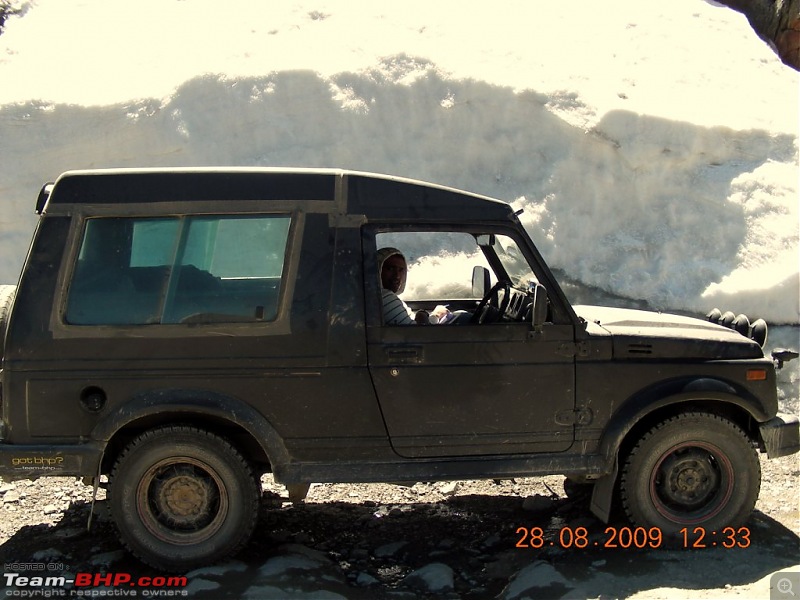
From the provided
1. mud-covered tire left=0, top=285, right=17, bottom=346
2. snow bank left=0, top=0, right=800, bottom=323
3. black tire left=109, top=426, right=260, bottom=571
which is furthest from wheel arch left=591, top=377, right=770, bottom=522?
snow bank left=0, top=0, right=800, bottom=323

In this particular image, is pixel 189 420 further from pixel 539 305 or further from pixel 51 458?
pixel 539 305

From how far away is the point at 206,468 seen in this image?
4.54m

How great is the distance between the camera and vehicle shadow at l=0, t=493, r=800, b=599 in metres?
4.40

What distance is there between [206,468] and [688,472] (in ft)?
9.53

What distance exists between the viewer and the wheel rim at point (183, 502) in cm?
455

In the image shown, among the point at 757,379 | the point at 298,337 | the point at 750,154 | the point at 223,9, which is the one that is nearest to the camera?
the point at 298,337

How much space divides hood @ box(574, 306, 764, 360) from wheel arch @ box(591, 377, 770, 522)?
177mm

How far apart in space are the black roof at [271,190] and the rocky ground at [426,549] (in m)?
2.12

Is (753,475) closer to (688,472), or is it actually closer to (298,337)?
(688,472)

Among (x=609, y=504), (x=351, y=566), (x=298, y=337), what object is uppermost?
(x=298, y=337)

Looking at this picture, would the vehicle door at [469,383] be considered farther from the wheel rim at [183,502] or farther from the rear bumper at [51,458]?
the rear bumper at [51,458]

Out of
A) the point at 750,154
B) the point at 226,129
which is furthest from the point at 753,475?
the point at 226,129

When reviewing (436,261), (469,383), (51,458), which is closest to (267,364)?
(469,383)

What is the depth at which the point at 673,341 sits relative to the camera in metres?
4.73
